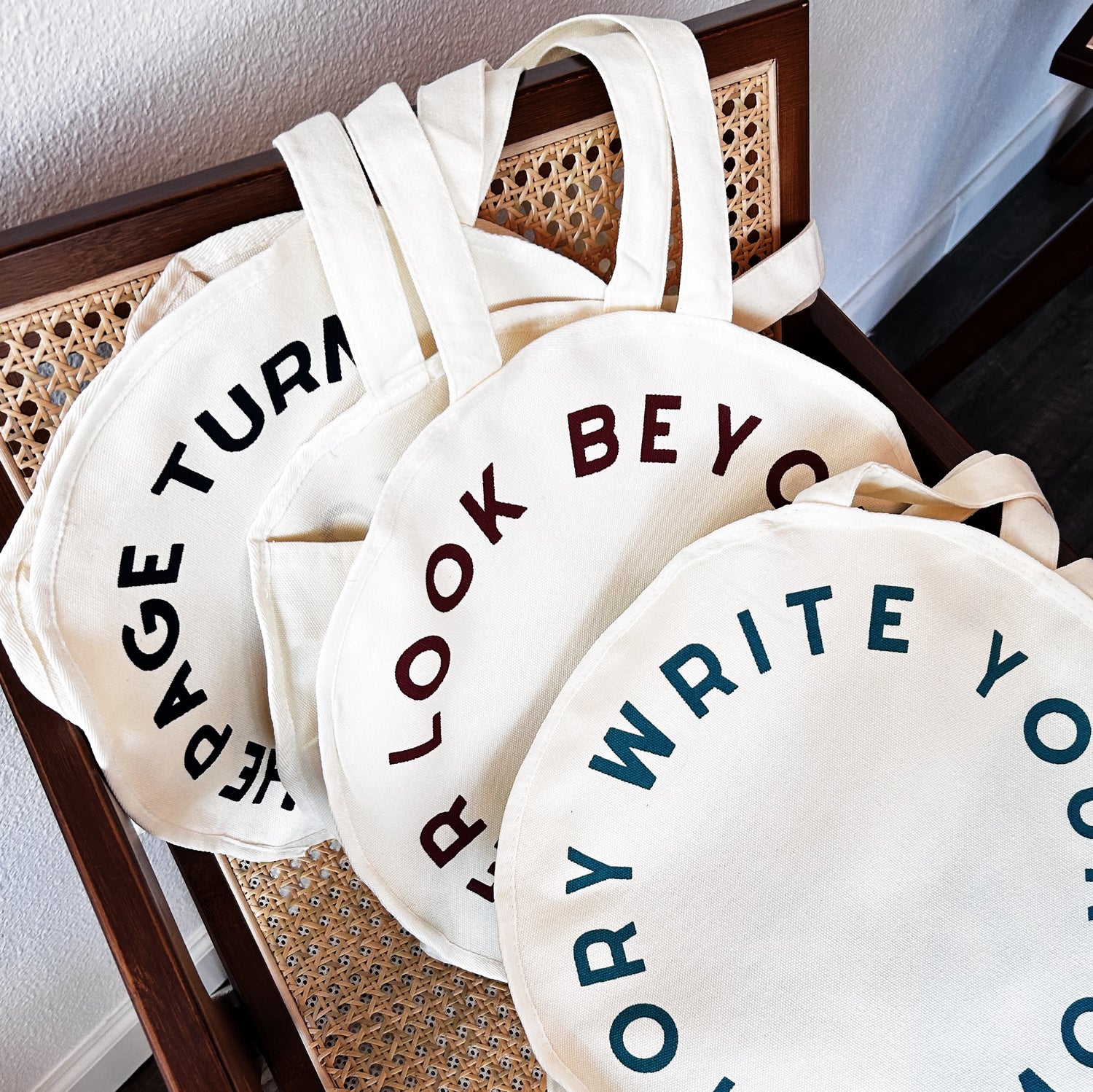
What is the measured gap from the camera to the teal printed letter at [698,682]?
52 centimetres

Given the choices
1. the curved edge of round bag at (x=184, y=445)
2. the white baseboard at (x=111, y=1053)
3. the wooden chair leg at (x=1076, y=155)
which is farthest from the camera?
the wooden chair leg at (x=1076, y=155)

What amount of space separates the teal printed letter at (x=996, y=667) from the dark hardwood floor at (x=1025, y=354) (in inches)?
35.7

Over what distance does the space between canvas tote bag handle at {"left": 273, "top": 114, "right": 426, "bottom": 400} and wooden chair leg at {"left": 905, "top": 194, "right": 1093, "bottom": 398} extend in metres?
1.00

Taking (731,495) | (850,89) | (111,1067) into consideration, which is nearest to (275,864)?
(731,495)

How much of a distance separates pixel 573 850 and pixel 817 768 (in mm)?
133

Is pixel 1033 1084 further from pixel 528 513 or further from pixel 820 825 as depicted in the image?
pixel 528 513

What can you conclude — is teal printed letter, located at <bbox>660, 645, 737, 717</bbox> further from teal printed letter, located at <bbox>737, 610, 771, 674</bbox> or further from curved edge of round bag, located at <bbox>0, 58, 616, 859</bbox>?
curved edge of round bag, located at <bbox>0, 58, 616, 859</bbox>

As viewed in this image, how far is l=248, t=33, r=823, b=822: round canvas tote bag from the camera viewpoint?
50 centimetres

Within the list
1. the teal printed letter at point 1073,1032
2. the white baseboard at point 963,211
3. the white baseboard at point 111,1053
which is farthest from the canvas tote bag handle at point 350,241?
the white baseboard at point 963,211

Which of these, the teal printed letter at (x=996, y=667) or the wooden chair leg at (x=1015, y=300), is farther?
the wooden chair leg at (x=1015, y=300)

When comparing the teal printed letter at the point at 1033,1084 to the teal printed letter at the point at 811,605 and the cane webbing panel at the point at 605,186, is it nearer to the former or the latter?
the teal printed letter at the point at 811,605

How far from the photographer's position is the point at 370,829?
535mm

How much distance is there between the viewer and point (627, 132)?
0.54 meters

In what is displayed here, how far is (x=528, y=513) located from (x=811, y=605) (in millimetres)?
157
